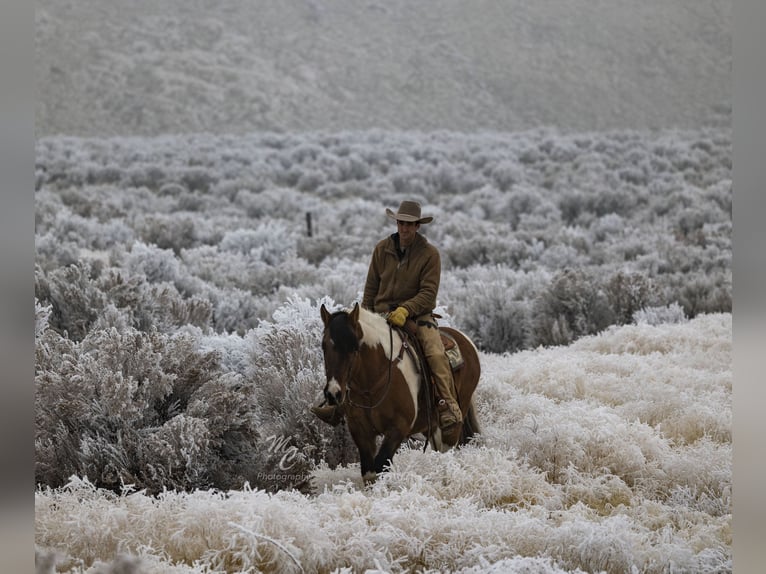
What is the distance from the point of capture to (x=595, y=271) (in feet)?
54.5

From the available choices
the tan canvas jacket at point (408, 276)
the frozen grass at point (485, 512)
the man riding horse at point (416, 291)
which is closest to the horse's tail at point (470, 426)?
the frozen grass at point (485, 512)

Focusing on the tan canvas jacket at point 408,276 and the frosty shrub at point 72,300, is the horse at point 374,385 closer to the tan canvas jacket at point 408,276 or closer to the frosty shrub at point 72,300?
the tan canvas jacket at point 408,276

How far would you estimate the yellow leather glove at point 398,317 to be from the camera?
617cm

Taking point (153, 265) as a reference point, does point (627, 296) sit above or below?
below

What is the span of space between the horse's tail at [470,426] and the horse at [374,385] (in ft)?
1.58

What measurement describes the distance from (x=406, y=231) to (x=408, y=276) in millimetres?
312

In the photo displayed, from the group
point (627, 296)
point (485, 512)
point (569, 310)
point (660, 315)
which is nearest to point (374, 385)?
point (485, 512)

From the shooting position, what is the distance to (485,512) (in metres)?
5.29

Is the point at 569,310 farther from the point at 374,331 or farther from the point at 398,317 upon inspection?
the point at 374,331

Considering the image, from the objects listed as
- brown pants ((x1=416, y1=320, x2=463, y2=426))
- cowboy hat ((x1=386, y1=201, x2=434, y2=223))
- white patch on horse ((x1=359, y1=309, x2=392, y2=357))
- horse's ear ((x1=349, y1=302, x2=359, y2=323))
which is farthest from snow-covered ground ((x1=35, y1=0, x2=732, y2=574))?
cowboy hat ((x1=386, y1=201, x2=434, y2=223))

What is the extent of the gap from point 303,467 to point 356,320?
6.13 feet

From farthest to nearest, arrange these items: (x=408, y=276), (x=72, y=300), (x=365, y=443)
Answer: (x=72, y=300) < (x=408, y=276) < (x=365, y=443)

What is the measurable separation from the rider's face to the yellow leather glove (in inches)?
20.4

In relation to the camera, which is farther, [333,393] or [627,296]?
[627,296]
